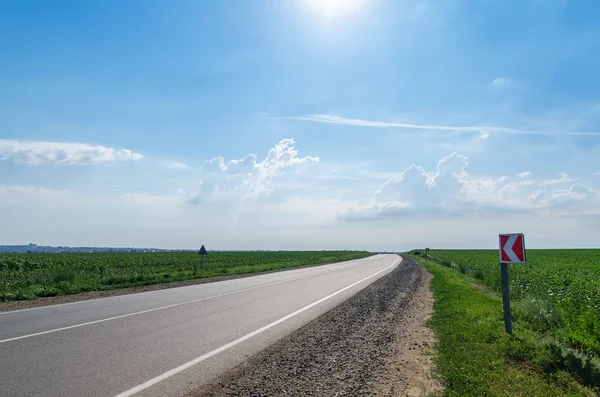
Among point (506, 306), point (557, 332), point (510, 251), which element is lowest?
point (557, 332)

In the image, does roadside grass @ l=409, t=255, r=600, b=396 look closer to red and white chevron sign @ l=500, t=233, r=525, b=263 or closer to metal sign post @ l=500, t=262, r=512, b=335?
metal sign post @ l=500, t=262, r=512, b=335

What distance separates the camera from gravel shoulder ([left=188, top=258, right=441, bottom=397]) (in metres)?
5.58

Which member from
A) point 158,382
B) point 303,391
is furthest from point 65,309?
point 303,391

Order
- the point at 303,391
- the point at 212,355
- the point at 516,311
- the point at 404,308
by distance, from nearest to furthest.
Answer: the point at 303,391 → the point at 212,355 → the point at 516,311 → the point at 404,308

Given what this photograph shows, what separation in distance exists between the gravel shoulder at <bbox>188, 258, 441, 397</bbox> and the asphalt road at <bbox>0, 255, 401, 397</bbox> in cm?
44

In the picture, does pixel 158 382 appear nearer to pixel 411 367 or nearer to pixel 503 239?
pixel 411 367

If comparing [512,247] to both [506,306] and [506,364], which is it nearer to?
[506,306]

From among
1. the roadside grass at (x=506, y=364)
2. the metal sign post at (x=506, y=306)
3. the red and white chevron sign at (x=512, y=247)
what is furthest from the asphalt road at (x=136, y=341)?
the red and white chevron sign at (x=512, y=247)

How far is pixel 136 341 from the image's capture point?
786 cm

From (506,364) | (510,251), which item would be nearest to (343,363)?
(506,364)

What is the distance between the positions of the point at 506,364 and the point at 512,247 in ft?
9.14

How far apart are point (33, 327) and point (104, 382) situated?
4879mm

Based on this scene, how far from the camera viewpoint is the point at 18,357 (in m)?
6.62

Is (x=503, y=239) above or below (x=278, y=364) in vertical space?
above
